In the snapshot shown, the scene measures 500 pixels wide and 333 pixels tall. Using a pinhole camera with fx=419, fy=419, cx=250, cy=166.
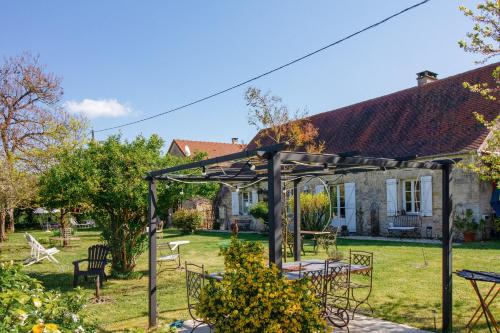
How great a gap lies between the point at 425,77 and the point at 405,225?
7.38 m

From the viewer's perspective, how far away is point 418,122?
1700cm

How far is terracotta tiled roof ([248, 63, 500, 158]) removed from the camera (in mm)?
14898

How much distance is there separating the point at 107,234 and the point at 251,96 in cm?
877

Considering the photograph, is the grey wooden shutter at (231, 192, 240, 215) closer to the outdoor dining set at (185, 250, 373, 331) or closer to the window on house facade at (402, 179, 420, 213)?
the window on house facade at (402, 179, 420, 213)

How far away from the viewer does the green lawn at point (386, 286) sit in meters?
6.17

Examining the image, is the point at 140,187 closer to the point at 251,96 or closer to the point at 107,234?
the point at 107,234

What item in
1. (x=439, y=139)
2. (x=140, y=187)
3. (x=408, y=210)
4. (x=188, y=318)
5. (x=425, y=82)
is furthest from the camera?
(x=425, y=82)

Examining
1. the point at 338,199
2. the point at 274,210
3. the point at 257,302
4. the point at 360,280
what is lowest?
the point at 360,280

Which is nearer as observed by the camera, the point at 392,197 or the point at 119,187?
the point at 119,187

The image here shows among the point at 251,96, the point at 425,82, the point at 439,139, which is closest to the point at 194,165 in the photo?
the point at 251,96

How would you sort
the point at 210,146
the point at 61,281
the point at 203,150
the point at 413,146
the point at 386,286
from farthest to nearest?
the point at 210,146
the point at 203,150
the point at 413,146
the point at 61,281
the point at 386,286

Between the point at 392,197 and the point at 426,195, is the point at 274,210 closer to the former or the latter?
the point at 426,195

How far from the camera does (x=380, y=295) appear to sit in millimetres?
7262

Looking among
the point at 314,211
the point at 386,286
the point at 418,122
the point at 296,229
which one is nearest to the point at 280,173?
the point at 296,229
